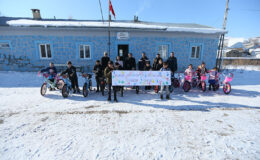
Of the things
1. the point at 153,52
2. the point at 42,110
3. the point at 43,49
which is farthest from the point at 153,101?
the point at 43,49

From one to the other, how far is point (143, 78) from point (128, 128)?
2.90 meters

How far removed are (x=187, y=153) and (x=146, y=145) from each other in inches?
34.1

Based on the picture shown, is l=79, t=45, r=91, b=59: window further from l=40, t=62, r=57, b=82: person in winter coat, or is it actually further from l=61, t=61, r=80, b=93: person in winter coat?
l=61, t=61, r=80, b=93: person in winter coat

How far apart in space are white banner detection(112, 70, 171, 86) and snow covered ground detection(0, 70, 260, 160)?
75 cm

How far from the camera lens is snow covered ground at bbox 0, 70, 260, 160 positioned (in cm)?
261

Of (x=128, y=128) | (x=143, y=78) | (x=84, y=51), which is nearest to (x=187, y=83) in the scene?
(x=143, y=78)

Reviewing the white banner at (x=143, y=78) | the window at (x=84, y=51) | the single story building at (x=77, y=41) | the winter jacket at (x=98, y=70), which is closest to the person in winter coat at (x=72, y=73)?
the winter jacket at (x=98, y=70)

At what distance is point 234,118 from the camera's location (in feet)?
13.2

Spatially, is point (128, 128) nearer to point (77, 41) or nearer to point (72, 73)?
point (72, 73)

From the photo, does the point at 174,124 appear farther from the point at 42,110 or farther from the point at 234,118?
the point at 42,110

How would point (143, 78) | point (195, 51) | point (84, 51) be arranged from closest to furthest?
1. point (143, 78)
2. point (84, 51)
3. point (195, 51)

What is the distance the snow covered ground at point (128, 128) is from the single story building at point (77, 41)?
6.34 metres

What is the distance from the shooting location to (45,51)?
36.2 feet

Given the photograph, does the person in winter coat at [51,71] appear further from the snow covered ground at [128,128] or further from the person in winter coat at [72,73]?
the snow covered ground at [128,128]
